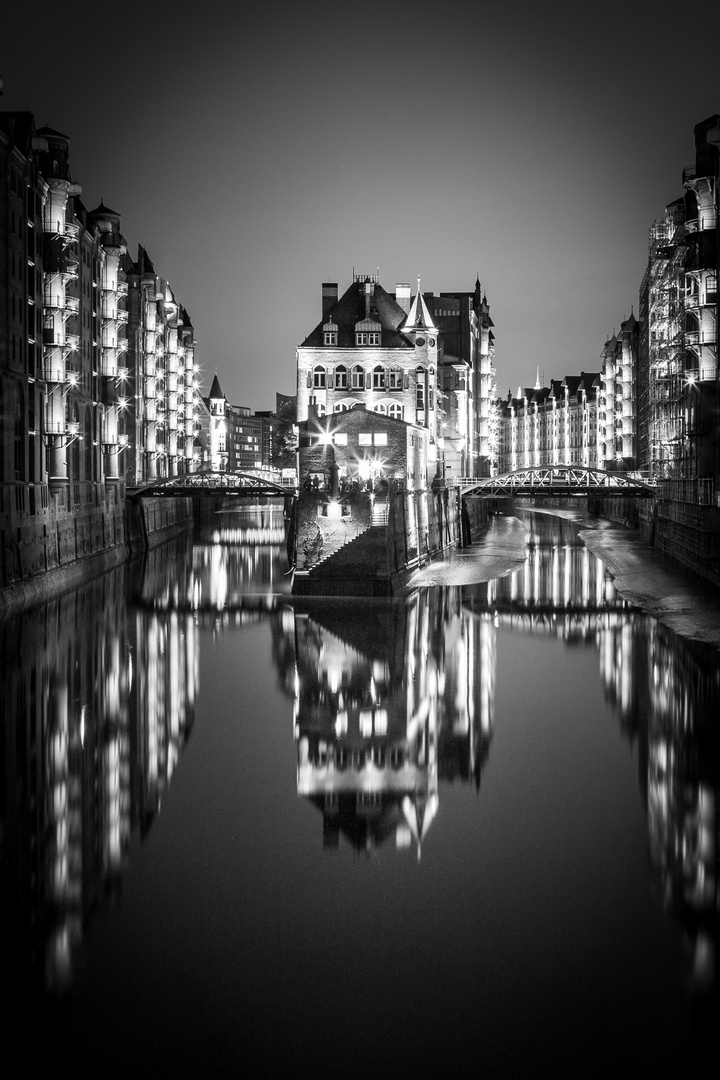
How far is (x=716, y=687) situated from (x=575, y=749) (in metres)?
5.42

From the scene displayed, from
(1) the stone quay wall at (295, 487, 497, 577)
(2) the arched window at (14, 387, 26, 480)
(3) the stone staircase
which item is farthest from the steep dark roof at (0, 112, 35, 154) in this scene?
(3) the stone staircase

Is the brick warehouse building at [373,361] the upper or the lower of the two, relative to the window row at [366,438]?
upper

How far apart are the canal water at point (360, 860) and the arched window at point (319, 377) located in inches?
1431

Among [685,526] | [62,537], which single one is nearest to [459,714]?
[62,537]

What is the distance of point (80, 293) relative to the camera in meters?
48.2

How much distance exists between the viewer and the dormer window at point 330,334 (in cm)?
6294

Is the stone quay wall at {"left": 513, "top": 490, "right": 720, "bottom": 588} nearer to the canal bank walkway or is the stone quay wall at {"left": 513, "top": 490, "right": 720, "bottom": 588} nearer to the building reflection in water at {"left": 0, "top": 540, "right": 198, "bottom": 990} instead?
the canal bank walkway

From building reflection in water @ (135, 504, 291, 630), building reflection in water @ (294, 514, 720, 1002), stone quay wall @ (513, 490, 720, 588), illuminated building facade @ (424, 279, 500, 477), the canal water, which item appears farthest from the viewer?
illuminated building facade @ (424, 279, 500, 477)

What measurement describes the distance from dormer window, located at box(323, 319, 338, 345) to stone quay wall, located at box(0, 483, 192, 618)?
46.3 ft

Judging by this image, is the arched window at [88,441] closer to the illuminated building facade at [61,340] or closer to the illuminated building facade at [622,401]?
the illuminated building facade at [61,340]

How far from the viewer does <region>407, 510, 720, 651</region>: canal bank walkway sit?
32750 mm

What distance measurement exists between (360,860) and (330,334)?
5191cm

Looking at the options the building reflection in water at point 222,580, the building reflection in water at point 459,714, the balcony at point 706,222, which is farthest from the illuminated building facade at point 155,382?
the balcony at point 706,222

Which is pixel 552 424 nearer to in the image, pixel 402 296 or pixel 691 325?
pixel 402 296
